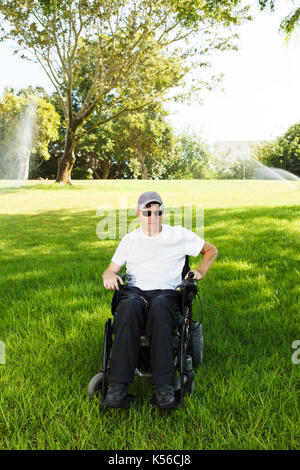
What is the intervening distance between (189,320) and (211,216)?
7.30 m

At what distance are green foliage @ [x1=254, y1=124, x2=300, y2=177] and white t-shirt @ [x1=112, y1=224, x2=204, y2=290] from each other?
49.6m

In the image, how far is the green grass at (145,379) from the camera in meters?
2.06

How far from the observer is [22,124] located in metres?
31.4

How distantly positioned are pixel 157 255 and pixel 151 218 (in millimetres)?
271

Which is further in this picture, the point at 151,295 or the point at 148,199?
the point at 148,199

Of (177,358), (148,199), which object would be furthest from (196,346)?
(148,199)

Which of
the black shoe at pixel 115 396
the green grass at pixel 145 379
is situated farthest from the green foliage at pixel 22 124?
the black shoe at pixel 115 396

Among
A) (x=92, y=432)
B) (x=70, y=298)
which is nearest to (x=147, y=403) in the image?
(x=92, y=432)

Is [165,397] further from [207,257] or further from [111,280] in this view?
[207,257]

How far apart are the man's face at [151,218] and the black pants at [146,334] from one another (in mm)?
543

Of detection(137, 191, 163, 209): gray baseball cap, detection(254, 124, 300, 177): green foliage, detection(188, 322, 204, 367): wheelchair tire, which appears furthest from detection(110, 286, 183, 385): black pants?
detection(254, 124, 300, 177): green foliage

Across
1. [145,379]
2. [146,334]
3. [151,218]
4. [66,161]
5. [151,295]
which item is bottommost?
[145,379]

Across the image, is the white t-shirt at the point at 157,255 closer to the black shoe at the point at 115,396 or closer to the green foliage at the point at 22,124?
the black shoe at the point at 115,396

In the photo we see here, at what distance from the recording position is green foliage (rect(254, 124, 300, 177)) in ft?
160
